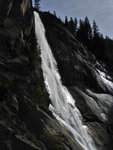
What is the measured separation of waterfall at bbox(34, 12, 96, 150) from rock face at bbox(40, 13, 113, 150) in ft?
3.91

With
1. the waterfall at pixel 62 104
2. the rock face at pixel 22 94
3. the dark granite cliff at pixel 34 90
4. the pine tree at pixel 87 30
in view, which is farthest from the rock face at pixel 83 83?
the pine tree at pixel 87 30

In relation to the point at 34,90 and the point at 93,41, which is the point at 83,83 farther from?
the point at 93,41

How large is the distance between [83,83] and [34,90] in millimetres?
15780

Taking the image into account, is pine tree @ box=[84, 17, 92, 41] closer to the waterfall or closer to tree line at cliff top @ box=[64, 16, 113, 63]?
tree line at cliff top @ box=[64, 16, 113, 63]

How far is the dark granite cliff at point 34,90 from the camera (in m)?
16.2

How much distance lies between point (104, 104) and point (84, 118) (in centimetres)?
611

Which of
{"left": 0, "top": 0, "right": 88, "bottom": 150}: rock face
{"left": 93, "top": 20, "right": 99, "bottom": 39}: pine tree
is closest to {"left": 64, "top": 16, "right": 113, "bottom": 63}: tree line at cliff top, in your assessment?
{"left": 93, "top": 20, "right": 99, "bottom": 39}: pine tree

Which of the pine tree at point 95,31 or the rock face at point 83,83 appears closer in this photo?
the rock face at point 83,83

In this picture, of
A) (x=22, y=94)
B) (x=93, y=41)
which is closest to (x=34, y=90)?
(x=22, y=94)

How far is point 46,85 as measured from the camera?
86.3 feet

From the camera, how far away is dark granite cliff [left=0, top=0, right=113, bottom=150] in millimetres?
16219

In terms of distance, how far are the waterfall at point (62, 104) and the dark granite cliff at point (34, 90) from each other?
1.24m

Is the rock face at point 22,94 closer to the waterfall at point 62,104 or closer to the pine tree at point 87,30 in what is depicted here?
the waterfall at point 62,104

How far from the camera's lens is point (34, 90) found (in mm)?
21703
